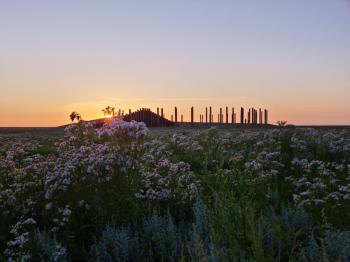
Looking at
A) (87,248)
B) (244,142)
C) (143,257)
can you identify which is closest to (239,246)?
(143,257)

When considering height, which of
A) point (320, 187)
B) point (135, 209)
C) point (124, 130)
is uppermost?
point (124, 130)

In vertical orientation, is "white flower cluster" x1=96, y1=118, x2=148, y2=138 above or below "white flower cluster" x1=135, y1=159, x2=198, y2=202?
above

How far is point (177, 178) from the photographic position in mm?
8672

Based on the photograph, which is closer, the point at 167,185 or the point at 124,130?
the point at 124,130

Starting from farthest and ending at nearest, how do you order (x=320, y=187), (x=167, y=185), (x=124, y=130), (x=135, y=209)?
(x=320, y=187), (x=167, y=185), (x=124, y=130), (x=135, y=209)

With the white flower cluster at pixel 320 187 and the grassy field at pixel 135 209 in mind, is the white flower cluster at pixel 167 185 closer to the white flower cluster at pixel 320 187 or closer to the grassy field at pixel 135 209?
the grassy field at pixel 135 209

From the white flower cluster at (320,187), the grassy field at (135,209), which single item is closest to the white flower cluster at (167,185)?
the grassy field at (135,209)

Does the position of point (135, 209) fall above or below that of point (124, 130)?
below

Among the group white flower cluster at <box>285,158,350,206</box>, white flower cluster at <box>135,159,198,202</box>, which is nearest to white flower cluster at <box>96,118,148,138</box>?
white flower cluster at <box>135,159,198,202</box>

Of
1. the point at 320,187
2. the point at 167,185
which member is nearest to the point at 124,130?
the point at 167,185

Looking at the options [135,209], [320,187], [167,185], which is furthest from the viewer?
[320,187]

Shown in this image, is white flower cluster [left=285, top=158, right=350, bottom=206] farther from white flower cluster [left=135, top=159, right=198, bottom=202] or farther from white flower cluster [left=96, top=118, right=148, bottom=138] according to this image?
white flower cluster [left=96, top=118, right=148, bottom=138]

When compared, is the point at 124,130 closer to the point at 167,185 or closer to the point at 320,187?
the point at 167,185

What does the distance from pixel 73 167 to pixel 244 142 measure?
399 inches
